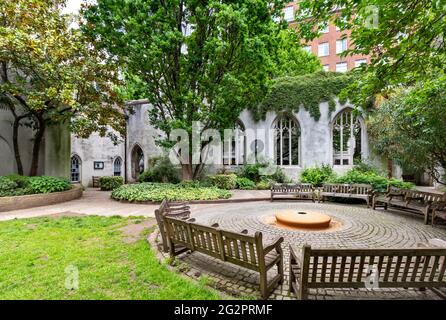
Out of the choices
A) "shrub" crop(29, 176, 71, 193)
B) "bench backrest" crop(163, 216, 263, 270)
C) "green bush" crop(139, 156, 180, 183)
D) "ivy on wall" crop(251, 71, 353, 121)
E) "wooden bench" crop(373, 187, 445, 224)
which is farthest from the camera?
"green bush" crop(139, 156, 180, 183)

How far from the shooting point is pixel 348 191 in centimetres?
920

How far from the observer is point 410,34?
14.9 ft

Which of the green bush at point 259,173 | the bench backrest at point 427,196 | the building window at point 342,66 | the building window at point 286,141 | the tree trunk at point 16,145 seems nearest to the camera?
the bench backrest at point 427,196

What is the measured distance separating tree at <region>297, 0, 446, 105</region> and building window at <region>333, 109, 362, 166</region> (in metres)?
9.88

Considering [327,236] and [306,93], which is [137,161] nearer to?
[306,93]

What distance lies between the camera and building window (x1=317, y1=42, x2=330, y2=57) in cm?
3316

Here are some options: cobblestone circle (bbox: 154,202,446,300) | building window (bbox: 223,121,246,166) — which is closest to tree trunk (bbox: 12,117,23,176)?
cobblestone circle (bbox: 154,202,446,300)

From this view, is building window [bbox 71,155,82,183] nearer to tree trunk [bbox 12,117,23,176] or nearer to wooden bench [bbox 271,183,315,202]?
tree trunk [bbox 12,117,23,176]

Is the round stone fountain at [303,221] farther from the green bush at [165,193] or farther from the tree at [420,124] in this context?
the green bush at [165,193]

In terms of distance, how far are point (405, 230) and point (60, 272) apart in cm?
738

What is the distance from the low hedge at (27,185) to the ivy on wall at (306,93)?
1221cm

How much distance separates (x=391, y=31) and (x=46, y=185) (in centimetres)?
1272

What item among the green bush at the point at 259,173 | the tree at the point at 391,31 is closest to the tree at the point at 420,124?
the tree at the point at 391,31

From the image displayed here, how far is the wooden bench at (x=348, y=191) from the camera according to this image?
342 inches
